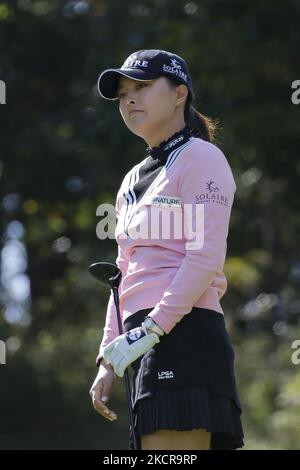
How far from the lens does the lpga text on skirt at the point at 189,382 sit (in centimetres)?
409

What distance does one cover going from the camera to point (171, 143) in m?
4.42

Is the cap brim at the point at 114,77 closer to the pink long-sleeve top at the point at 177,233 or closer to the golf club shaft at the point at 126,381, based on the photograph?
the pink long-sleeve top at the point at 177,233

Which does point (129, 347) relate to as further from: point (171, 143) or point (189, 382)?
point (171, 143)

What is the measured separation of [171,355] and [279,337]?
12184 mm

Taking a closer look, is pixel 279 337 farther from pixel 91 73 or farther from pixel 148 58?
pixel 148 58

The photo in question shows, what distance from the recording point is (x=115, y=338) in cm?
436

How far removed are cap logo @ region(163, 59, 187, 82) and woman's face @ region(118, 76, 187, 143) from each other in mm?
34

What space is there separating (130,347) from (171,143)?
0.80 meters

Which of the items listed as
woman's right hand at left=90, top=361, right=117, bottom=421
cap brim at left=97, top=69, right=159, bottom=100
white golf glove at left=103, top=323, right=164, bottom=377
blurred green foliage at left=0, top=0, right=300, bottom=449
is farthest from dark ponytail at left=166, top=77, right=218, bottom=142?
blurred green foliage at left=0, top=0, right=300, bottom=449

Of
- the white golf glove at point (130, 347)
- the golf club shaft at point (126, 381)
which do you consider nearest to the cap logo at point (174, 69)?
the golf club shaft at point (126, 381)

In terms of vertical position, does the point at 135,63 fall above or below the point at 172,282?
above

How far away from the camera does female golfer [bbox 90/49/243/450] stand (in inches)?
162

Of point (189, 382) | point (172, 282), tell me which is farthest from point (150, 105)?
point (189, 382)
